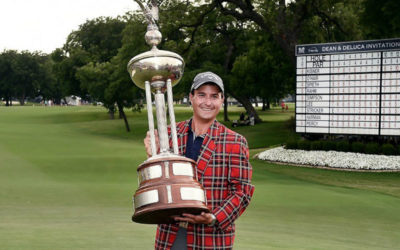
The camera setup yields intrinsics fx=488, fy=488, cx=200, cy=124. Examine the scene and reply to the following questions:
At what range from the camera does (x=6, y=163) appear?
18297 mm

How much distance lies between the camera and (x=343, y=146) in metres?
20.3

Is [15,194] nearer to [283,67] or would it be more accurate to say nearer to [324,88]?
[324,88]

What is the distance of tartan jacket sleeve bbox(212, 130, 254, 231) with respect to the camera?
10.5ft

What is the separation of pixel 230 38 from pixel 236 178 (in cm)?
4012

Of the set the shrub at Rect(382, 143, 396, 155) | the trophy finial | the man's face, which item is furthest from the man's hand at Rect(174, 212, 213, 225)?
the shrub at Rect(382, 143, 396, 155)

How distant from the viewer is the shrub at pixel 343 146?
2020cm

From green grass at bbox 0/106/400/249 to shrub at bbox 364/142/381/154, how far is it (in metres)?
1.75

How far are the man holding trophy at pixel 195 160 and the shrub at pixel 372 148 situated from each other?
17.4 meters

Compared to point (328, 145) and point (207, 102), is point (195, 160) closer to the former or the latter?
point (207, 102)

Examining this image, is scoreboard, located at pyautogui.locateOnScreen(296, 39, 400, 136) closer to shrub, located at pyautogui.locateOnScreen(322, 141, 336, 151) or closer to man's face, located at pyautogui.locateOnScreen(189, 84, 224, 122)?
shrub, located at pyautogui.locateOnScreen(322, 141, 336, 151)

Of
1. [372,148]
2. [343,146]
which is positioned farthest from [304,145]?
[372,148]

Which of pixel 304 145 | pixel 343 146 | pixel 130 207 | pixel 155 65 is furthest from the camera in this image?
pixel 304 145

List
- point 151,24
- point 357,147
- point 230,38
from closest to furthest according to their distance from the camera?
point 151,24, point 357,147, point 230,38

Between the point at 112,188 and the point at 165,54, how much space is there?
10.1 meters
